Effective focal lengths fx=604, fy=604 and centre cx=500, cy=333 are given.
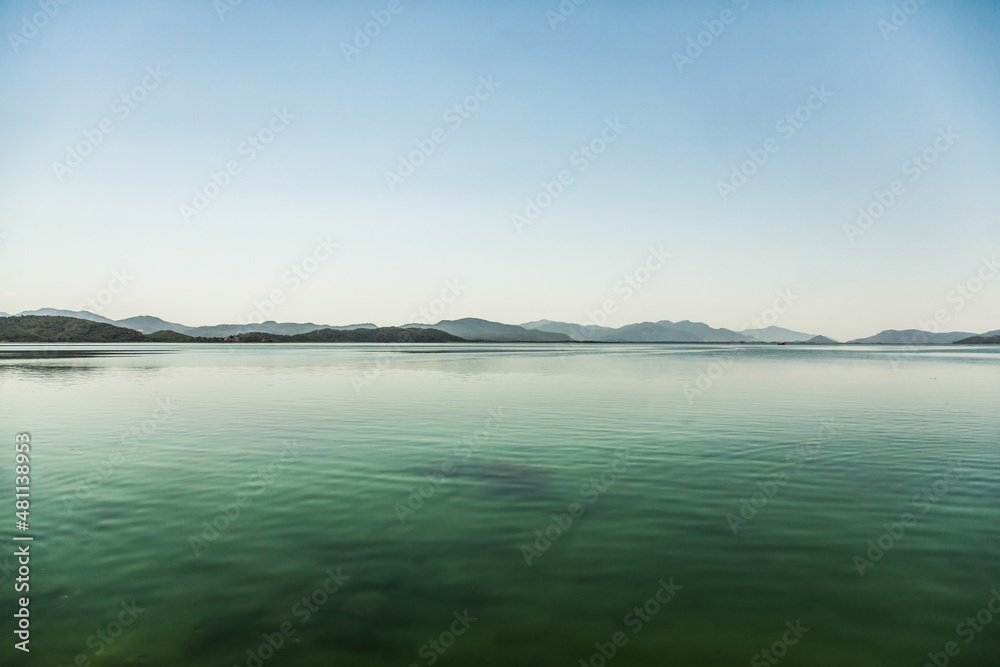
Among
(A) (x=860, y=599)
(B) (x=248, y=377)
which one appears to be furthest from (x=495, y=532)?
(B) (x=248, y=377)

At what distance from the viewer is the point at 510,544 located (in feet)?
37.8

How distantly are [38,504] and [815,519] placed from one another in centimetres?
1759

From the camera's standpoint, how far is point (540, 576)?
998 centimetres

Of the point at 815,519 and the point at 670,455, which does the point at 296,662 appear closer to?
the point at 815,519

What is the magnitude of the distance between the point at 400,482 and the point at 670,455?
9.02 meters

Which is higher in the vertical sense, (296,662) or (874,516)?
(874,516)

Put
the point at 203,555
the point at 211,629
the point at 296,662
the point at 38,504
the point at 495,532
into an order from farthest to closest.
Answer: the point at 38,504 → the point at 495,532 → the point at 203,555 → the point at 211,629 → the point at 296,662

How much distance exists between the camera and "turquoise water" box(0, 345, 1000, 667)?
798 cm

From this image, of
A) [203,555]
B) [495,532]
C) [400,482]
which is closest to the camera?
[203,555]

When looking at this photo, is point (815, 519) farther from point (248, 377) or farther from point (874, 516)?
point (248, 377)

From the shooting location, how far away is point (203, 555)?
1088 centimetres

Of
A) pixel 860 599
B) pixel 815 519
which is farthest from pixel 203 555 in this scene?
pixel 815 519

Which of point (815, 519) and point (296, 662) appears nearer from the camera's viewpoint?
point (296, 662)

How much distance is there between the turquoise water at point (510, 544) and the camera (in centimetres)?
798
